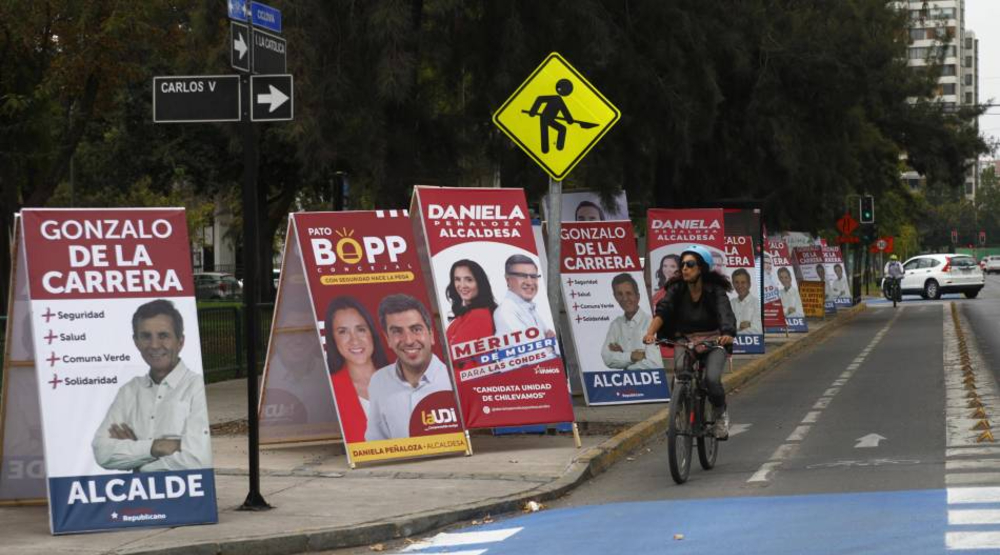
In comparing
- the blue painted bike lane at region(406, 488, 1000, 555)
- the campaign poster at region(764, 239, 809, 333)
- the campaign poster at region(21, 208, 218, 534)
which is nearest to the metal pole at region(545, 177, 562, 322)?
the blue painted bike lane at region(406, 488, 1000, 555)

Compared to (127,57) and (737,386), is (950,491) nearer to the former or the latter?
(737,386)

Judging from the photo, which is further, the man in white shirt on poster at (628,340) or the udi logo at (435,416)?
the man in white shirt on poster at (628,340)

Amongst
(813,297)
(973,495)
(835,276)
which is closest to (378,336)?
(973,495)

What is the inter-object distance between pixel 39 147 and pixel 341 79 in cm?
1228

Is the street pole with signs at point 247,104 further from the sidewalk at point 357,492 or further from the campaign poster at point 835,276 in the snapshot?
the campaign poster at point 835,276

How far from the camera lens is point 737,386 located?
20.8 m

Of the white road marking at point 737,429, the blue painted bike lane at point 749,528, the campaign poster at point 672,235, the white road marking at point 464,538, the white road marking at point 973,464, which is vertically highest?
the campaign poster at point 672,235

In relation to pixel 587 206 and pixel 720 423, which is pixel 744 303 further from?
pixel 720 423

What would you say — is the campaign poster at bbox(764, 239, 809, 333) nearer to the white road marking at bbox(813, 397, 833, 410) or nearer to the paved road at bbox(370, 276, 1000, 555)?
the white road marking at bbox(813, 397, 833, 410)

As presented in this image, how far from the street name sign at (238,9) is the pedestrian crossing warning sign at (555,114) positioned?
4.60 m

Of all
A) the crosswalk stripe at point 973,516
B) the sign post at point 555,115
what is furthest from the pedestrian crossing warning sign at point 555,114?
the crosswalk stripe at point 973,516

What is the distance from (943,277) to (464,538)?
174ft

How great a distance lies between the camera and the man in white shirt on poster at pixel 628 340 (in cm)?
1684

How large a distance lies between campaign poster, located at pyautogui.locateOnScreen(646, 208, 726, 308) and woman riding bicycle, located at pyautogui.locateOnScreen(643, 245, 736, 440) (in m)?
9.41
